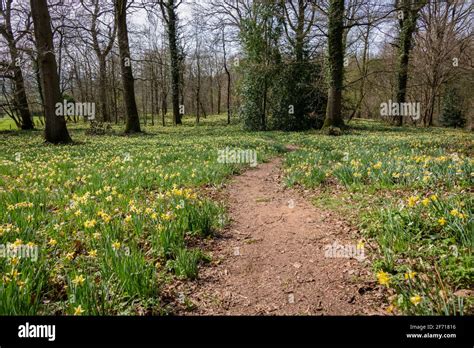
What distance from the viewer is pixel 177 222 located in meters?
3.86

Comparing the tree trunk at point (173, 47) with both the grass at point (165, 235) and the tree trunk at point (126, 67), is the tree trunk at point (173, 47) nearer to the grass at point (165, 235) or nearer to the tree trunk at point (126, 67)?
the tree trunk at point (126, 67)

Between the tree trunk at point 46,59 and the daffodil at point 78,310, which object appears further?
the tree trunk at point 46,59

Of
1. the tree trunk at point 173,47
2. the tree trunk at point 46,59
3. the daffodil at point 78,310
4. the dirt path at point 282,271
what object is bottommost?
the dirt path at point 282,271

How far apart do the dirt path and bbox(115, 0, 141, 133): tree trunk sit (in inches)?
671

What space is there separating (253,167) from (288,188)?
274cm

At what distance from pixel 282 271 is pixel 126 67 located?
19708 mm

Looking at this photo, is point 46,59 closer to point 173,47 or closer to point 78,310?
point 78,310

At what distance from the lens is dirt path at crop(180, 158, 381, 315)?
8.78ft

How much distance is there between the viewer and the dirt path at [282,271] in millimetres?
2676

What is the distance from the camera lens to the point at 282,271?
3.27m

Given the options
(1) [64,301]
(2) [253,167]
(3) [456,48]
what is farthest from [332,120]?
(1) [64,301]

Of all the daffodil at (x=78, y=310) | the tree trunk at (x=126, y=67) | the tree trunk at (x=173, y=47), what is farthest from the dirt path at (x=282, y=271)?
the tree trunk at (x=173, y=47)

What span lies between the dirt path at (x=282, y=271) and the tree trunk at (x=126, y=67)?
17035 millimetres
